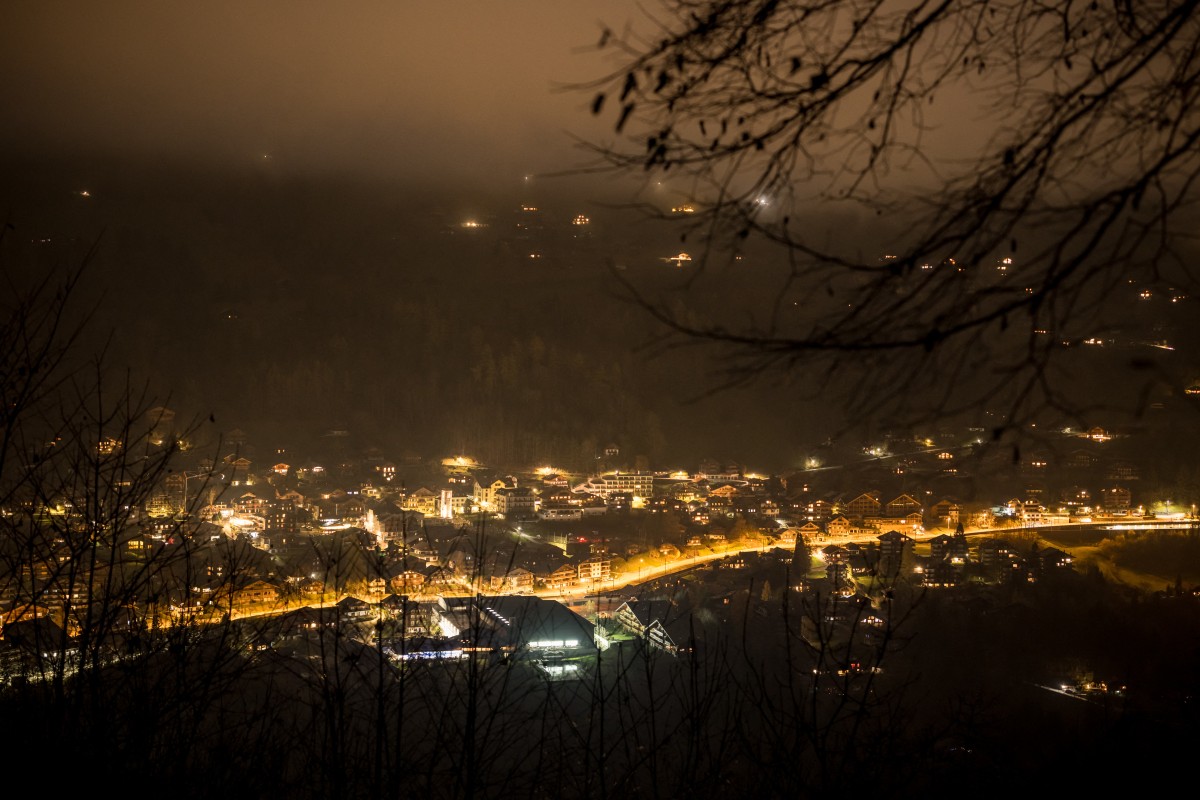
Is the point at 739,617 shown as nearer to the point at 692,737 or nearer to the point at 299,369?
the point at 692,737

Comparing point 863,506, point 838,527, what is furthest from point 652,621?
point 863,506

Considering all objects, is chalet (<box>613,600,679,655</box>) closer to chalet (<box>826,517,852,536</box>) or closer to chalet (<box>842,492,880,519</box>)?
chalet (<box>826,517,852,536</box>)

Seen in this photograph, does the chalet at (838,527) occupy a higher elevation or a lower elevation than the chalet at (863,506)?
lower

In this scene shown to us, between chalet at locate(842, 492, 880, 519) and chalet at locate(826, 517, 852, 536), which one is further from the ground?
chalet at locate(842, 492, 880, 519)

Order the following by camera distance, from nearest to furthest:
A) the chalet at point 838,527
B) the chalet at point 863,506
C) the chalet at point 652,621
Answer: the chalet at point 652,621 < the chalet at point 838,527 < the chalet at point 863,506

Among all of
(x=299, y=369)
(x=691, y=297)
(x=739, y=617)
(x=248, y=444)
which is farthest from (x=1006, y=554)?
(x=299, y=369)

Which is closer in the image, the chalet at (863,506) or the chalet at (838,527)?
the chalet at (838,527)

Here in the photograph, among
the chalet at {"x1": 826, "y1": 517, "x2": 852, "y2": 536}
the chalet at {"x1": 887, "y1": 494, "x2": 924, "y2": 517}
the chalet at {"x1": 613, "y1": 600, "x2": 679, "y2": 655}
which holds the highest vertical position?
the chalet at {"x1": 887, "y1": 494, "x2": 924, "y2": 517}

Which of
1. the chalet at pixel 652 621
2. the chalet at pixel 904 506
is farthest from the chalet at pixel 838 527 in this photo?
the chalet at pixel 652 621

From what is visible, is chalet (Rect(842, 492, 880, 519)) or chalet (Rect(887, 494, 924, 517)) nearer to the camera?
chalet (Rect(887, 494, 924, 517))

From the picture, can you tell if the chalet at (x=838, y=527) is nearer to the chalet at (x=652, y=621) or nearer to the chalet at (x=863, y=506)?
the chalet at (x=863, y=506)

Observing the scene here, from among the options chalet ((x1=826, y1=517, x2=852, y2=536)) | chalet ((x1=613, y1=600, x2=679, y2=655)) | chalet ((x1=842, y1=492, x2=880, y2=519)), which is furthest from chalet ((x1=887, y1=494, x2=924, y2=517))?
chalet ((x1=613, y1=600, x2=679, y2=655))

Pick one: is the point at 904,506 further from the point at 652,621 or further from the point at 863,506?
the point at 652,621
